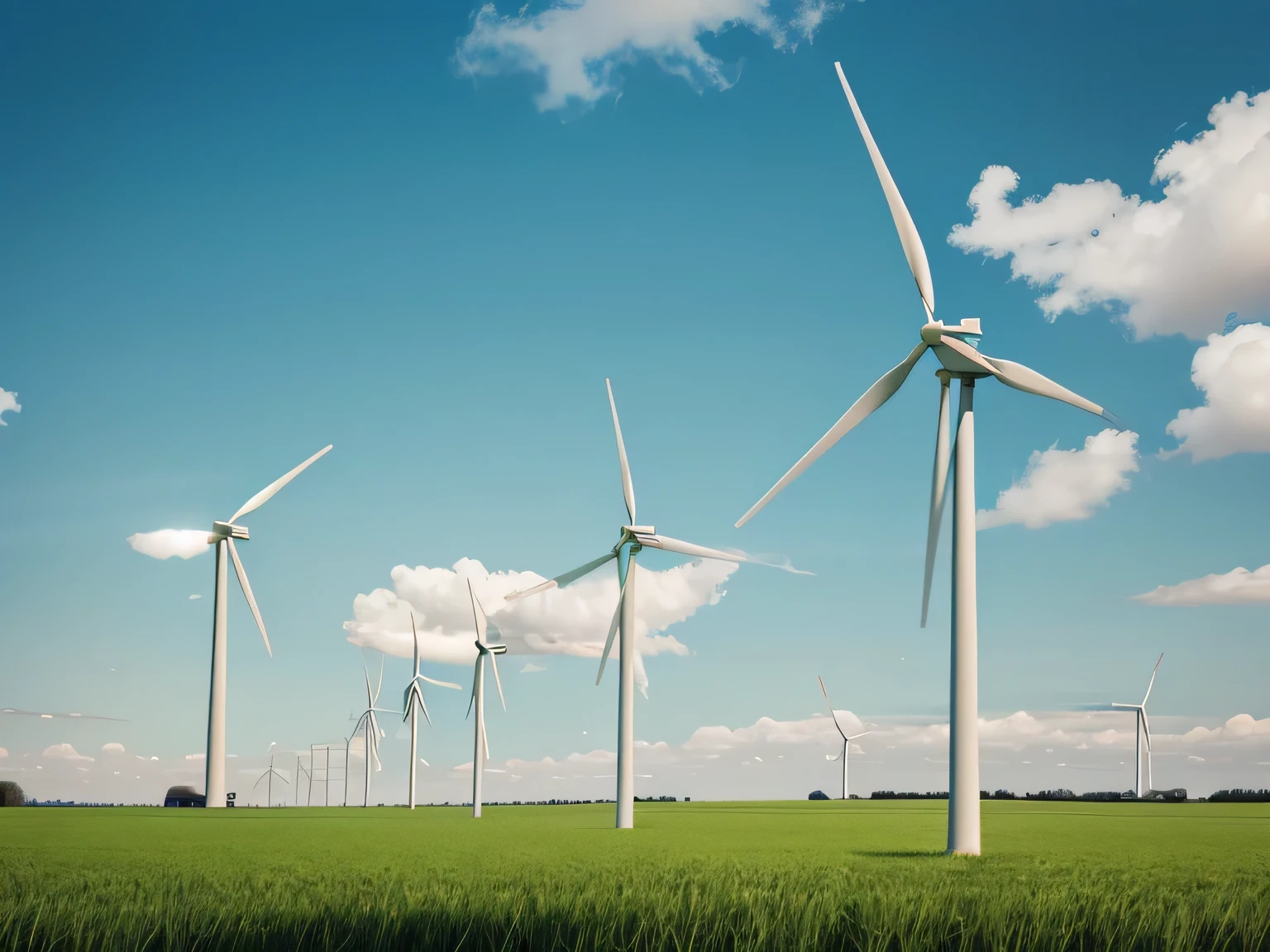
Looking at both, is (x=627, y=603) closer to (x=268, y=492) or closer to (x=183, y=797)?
(x=268, y=492)

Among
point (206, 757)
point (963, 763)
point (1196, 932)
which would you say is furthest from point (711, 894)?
point (206, 757)

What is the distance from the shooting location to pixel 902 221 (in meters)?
38.2

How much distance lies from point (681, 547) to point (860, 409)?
2034cm

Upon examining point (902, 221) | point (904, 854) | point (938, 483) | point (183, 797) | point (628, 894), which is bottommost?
point (183, 797)

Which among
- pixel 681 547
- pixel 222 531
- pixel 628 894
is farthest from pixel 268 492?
pixel 628 894

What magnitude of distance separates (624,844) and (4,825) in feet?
95.5

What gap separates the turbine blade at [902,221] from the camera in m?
36.8

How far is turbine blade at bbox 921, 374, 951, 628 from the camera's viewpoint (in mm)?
33312

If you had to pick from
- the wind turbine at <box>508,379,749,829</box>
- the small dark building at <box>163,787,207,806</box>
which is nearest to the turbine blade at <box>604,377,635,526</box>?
the wind turbine at <box>508,379,749,829</box>

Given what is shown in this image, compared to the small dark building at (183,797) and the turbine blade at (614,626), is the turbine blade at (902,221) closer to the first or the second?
the turbine blade at (614,626)

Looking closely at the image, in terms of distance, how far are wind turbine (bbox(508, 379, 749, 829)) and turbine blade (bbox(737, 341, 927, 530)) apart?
17.5 metres

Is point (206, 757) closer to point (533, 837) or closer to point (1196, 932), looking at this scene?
A: point (533, 837)

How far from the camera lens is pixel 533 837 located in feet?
136

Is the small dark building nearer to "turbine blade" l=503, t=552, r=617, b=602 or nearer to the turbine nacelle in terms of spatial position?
the turbine nacelle
